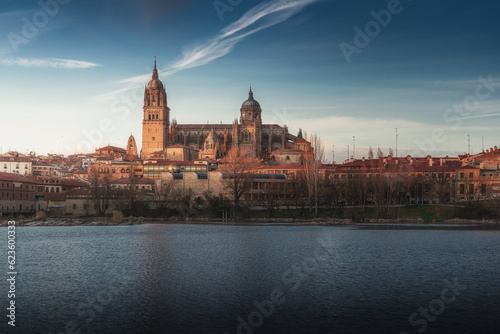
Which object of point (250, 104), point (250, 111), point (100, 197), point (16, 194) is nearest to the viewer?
point (100, 197)

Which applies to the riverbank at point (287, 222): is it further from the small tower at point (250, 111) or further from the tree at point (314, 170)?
the small tower at point (250, 111)

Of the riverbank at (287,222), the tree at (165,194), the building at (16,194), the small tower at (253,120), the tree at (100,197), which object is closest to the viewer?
the riverbank at (287,222)

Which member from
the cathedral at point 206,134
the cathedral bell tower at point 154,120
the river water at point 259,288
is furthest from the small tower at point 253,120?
the river water at point 259,288

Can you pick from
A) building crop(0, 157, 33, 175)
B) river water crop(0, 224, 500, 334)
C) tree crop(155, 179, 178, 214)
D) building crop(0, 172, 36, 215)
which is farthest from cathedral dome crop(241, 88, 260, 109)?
river water crop(0, 224, 500, 334)

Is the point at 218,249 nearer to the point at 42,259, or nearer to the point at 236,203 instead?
the point at 42,259

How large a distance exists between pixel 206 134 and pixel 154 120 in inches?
534

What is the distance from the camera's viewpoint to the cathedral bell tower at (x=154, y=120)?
448ft

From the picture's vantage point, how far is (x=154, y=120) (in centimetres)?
13738

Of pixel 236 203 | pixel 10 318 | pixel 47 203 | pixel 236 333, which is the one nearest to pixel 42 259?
pixel 10 318

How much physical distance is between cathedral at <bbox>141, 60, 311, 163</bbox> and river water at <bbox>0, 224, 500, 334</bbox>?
98.4 meters

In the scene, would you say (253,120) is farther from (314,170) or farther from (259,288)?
(259,288)

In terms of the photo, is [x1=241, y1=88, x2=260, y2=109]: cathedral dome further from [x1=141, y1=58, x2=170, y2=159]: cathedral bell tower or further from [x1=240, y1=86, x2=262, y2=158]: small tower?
[x1=141, y1=58, x2=170, y2=159]: cathedral bell tower

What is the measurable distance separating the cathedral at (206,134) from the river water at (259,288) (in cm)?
9844

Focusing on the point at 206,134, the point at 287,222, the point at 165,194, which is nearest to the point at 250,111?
the point at 206,134
